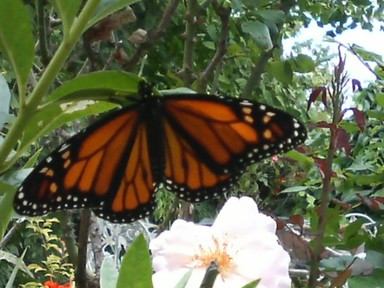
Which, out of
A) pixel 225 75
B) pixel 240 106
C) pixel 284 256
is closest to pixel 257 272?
pixel 284 256

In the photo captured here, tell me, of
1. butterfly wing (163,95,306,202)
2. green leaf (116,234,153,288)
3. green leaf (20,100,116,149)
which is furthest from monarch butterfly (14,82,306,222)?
green leaf (116,234,153,288)

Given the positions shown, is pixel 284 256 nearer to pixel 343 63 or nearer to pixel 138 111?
pixel 138 111

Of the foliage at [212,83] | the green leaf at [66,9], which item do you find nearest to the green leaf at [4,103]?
the foliage at [212,83]

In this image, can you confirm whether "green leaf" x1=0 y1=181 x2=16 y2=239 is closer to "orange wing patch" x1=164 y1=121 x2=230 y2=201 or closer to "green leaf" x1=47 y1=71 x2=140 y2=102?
"green leaf" x1=47 y1=71 x2=140 y2=102

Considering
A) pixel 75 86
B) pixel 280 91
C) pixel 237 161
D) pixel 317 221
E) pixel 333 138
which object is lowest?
pixel 280 91

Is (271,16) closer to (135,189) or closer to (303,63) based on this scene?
(303,63)

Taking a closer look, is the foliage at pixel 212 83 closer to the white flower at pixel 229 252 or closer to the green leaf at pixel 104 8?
the green leaf at pixel 104 8

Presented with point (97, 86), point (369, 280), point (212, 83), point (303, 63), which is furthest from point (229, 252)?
point (212, 83)
